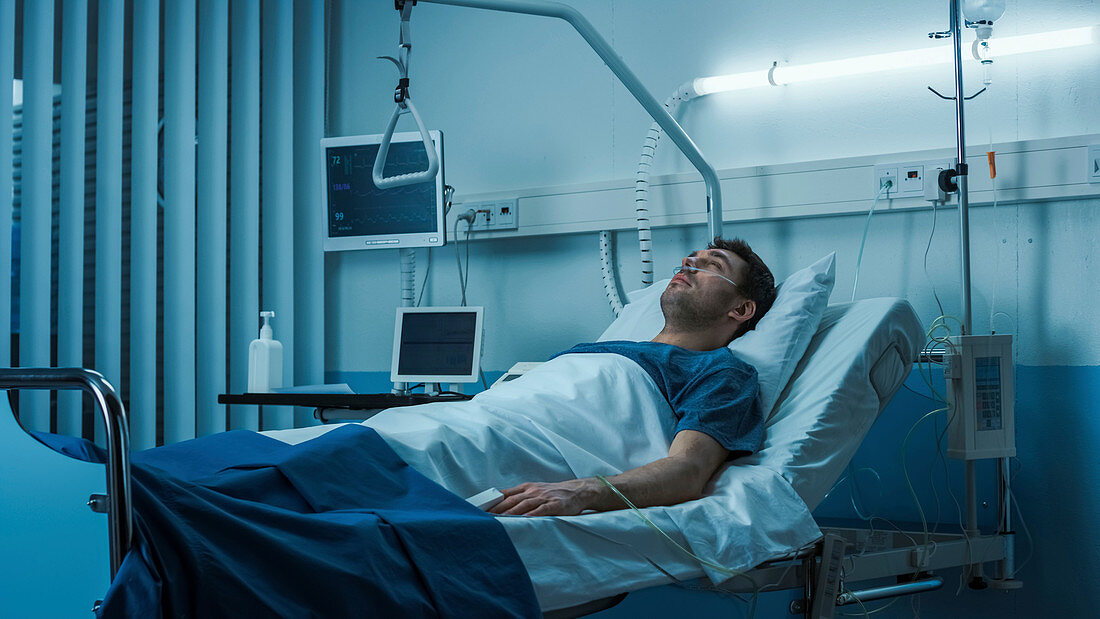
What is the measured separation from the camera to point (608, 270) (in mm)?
2699

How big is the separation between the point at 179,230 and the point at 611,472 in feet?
5.94

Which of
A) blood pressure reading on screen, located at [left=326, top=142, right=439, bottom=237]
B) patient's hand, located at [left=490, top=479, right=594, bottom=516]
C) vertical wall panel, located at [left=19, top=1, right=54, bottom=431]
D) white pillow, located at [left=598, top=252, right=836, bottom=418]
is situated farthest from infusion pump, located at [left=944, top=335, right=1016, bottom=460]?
vertical wall panel, located at [left=19, top=1, right=54, bottom=431]

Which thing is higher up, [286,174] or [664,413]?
[286,174]

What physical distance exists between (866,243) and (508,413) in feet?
3.86

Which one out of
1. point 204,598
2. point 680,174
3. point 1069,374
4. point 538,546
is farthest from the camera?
point 680,174

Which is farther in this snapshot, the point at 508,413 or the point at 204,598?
the point at 508,413

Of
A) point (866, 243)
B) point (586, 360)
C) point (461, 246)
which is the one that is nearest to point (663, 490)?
point (586, 360)

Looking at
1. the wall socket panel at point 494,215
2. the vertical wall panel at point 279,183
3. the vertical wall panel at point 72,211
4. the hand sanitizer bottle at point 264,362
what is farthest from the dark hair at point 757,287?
the vertical wall panel at point 72,211

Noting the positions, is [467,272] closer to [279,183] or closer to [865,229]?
[279,183]

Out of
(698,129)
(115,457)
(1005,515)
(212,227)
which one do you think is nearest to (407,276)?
(212,227)

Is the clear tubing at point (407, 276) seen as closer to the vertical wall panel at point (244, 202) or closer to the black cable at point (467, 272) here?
the black cable at point (467, 272)

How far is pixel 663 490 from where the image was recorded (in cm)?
152

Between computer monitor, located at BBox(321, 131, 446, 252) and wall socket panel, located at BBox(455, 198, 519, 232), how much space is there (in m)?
0.20

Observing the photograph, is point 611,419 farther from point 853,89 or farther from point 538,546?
point 853,89
